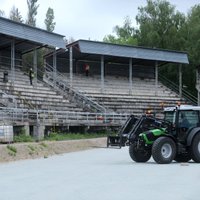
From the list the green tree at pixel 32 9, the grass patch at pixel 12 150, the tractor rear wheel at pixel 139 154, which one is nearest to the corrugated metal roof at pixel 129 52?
the grass patch at pixel 12 150

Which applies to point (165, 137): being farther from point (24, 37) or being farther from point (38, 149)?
point (24, 37)

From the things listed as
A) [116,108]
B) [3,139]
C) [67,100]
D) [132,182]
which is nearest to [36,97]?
[67,100]

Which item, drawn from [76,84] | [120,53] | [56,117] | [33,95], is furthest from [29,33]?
[120,53]

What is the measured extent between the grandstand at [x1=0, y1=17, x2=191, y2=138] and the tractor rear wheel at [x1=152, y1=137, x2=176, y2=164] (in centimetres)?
1233

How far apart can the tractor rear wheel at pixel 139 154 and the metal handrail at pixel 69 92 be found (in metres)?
20.2

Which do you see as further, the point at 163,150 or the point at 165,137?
the point at 165,137

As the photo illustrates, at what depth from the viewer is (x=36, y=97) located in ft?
123

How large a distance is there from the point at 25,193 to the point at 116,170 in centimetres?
551

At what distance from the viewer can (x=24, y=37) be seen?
36.8 metres

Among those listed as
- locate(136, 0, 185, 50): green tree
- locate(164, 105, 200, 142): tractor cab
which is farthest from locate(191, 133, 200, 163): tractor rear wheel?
locate(136, 0, 185, 50): green tree

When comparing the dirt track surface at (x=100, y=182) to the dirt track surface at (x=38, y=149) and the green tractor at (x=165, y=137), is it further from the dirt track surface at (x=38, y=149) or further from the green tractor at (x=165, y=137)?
the dirt track surface at (x=38, y=149)

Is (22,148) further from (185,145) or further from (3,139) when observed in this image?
(185,145)

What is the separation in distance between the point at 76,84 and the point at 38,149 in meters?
22.1

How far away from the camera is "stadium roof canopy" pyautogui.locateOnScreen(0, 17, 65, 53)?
35.5 m
